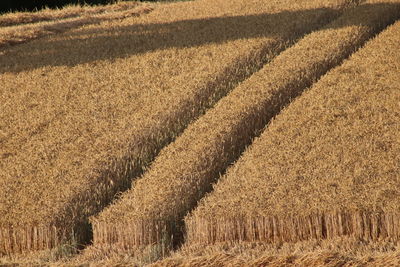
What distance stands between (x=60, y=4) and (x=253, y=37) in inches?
372

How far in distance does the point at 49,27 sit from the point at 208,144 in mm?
6660

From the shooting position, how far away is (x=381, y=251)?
655 cm

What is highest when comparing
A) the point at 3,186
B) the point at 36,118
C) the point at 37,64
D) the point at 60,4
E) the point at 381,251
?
the point at 60,4

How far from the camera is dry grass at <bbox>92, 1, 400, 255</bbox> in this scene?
23.6 ft

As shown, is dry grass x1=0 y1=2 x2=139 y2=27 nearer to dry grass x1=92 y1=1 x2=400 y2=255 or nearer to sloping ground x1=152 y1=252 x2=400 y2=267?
dry grass x1=92 y1=1 x2=400 y2=255

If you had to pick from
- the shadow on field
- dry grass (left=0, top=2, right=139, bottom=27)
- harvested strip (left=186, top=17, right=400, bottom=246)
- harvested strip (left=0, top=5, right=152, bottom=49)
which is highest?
dry grass (left=0, top=2, right=139, bottom=27)

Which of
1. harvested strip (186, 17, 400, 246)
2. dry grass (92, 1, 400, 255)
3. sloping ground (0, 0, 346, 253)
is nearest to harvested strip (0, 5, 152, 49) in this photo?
sloping ground (0, 0, 346, 253)

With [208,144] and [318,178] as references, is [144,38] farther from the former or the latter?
[318,178]

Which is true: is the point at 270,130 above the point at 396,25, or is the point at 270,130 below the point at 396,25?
below

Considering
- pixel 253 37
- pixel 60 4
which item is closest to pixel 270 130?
pixel 253 37

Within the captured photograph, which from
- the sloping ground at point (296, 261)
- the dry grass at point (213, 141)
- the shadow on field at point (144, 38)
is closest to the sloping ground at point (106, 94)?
the shadow on field at point (144, 38)

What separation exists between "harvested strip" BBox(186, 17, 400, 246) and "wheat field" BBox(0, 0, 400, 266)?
0.02 meters

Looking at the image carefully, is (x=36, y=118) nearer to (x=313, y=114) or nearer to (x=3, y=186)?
(x=3, y=186)

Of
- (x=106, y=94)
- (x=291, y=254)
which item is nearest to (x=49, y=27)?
(x=106, y=94)
